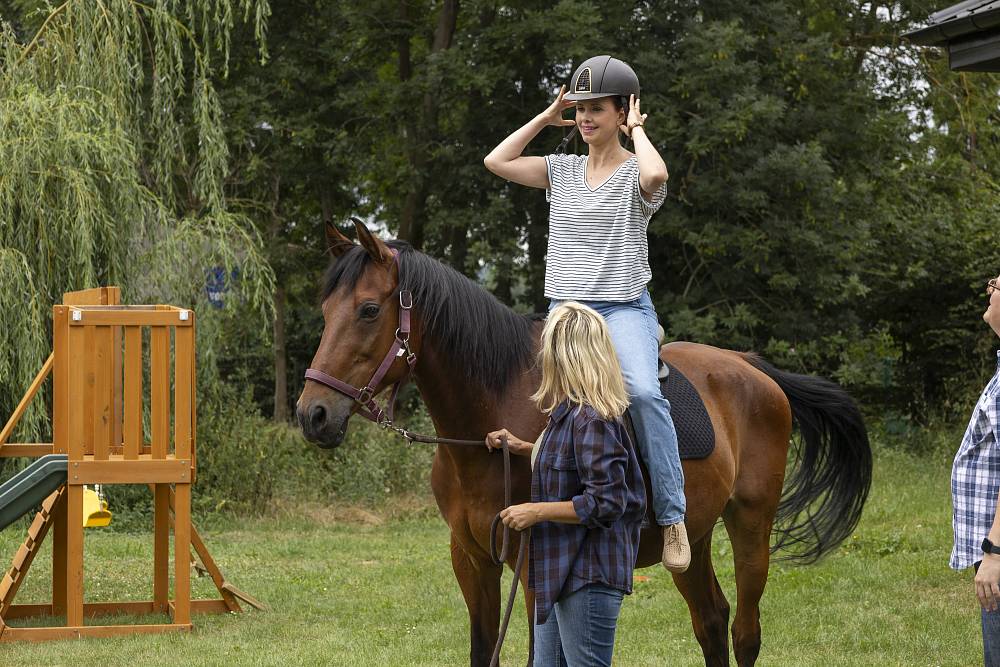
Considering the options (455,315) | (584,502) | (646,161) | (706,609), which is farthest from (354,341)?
(706,609)

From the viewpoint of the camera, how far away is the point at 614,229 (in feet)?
13.3

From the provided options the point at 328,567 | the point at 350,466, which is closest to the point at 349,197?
the point at 350,466

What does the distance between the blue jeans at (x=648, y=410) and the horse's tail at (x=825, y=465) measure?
2122mm

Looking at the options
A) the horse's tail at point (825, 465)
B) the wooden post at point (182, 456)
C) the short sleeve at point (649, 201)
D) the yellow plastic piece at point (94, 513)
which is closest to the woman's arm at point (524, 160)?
the short sleeve at point (649, 201)

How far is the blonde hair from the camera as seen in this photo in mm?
3225

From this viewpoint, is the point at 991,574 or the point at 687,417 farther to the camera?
the point at 687,417

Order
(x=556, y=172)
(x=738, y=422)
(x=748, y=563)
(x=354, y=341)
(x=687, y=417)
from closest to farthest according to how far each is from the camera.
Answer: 1. (x=354, y=341)
2. (x=556, y=172)
3. (x=687, y=417)
4. (x=738, y=422)
5. (x=748, y=563)

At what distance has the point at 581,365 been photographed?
3238mm

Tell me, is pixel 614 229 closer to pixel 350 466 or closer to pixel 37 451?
pixel 37 451

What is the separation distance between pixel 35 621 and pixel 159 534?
2.95 feet

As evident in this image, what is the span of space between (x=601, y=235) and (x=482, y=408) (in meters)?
0.75

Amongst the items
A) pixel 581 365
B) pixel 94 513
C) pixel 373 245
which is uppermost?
pixel 373 245

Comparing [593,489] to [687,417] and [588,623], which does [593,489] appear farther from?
[687,417]

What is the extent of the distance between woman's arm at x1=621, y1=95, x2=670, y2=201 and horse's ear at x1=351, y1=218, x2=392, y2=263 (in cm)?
92
